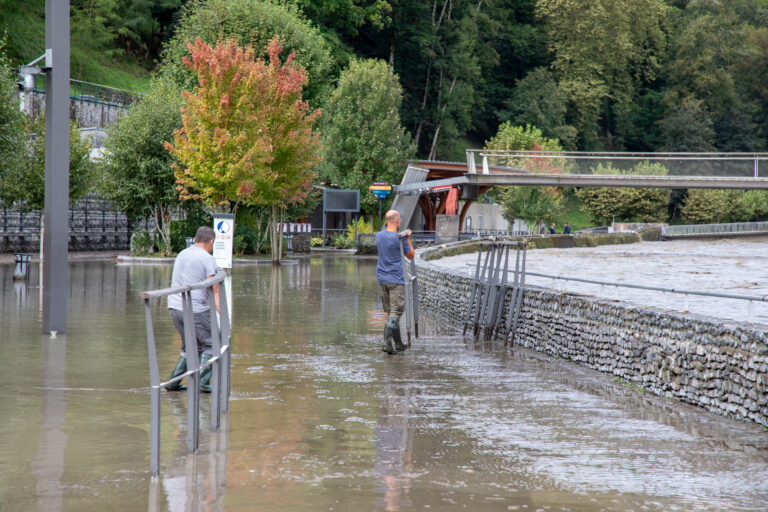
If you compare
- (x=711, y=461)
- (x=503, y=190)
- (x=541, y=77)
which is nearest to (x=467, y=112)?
(x=541, y=77)

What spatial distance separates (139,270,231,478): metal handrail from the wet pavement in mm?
4934

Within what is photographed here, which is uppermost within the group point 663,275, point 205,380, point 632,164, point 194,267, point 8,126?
point 632,164

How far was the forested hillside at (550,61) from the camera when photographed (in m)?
64.8

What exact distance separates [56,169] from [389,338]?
5.10m

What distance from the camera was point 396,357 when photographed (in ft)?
37.7

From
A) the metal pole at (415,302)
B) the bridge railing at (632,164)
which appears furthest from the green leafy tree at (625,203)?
the metal pole at (415,302)

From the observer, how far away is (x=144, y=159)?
114 ft

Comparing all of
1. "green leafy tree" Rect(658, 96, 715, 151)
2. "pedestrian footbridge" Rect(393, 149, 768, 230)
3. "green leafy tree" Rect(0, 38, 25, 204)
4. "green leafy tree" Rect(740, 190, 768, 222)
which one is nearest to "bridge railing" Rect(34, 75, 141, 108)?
"pedestrian footbridge" Rect(393, 149, 768, 230)

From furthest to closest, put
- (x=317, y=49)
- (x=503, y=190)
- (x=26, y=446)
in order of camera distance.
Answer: (x=503, y=190), (x=317, y=49), (x=26, y=446)

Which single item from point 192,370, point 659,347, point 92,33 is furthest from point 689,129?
point 192,370

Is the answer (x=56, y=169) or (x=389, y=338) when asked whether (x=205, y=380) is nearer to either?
(x=389, y=338)

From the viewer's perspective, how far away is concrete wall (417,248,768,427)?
787cm

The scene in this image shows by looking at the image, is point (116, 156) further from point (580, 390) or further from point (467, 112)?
point (467, 112)

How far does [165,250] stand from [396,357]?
25.5m
